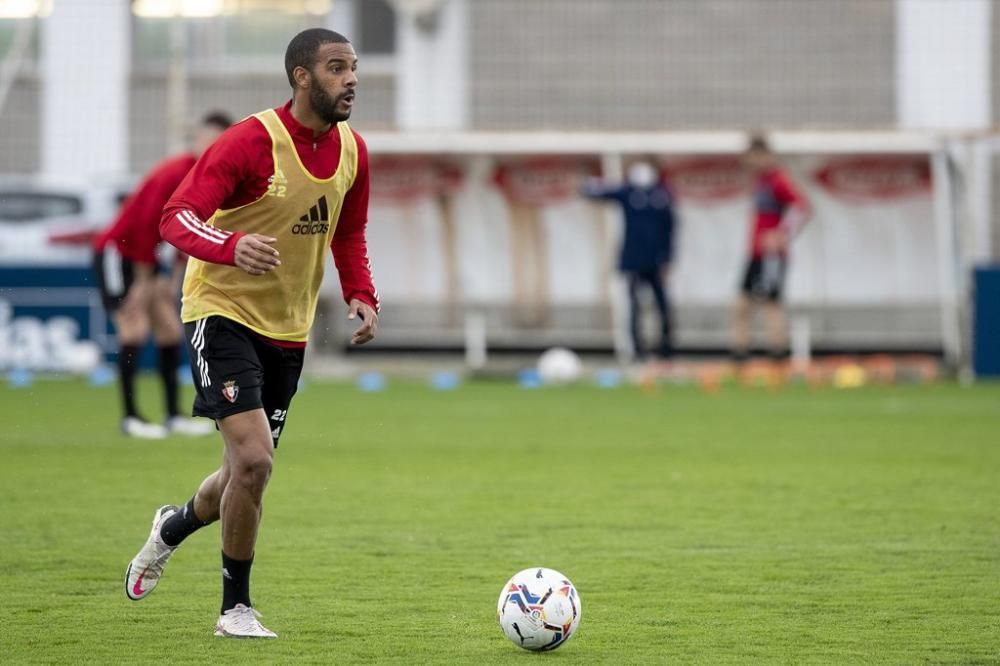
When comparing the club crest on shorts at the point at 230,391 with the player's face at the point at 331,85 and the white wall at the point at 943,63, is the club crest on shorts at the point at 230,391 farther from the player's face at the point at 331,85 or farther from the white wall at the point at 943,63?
the white wall at the point at 943,63

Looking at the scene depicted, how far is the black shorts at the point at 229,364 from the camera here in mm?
5695

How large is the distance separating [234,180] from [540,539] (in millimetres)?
2724

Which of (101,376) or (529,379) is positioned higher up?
(101,376)

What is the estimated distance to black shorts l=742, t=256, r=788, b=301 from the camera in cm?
1803

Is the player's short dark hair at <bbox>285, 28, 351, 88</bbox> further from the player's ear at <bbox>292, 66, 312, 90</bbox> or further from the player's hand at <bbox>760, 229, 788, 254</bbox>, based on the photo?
the player's hand at <bbox>760, 229, 788, 254</bbox>

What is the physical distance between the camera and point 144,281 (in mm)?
12367

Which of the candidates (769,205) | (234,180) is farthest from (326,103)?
(769,205)

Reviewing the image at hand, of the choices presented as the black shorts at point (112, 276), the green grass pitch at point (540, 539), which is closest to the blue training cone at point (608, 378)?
the green grass pitch at point (540, 539)

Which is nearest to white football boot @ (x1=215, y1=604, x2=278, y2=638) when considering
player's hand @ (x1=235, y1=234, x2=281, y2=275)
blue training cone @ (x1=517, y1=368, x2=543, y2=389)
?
player's hand @ (x1=235, y1=234, x2=281, y2=275)

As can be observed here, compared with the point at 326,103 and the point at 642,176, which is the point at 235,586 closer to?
the point at 326,103

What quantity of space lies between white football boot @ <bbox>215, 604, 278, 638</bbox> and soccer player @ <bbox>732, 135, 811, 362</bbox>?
1260 cm

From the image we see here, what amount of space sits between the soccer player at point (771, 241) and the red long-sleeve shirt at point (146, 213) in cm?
736

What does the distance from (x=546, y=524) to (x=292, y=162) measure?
3.00 m

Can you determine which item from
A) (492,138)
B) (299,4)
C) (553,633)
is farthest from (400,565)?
(299,4)
